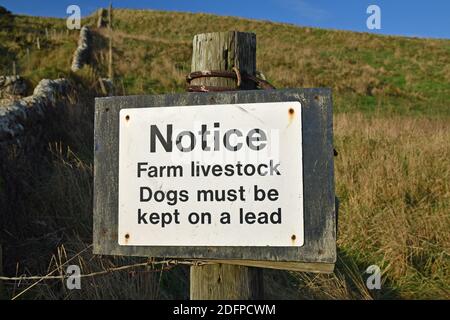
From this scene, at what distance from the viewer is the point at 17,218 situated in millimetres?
3688

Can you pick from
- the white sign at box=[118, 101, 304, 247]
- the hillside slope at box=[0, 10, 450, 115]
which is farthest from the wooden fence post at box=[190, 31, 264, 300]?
the hillside slope at box=[0, 10, 450, 115]

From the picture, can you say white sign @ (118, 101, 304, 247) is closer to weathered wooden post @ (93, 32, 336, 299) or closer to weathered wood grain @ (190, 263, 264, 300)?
weathered wooden post @ (93, 32, 336, 299)

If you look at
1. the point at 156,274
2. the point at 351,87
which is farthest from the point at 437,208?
the point at 351,87

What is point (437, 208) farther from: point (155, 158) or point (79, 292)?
point (155, 158)

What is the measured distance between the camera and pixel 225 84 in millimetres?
1573

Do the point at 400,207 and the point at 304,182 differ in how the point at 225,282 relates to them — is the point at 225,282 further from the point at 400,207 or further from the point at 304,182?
the point at 400,207

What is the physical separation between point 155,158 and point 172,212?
18cm

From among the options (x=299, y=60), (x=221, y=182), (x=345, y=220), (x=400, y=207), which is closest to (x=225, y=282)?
(x=221, y=182)

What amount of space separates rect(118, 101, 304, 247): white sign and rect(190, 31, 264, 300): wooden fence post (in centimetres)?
Result: 14

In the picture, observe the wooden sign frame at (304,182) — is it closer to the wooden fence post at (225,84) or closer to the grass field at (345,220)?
the wooden fence post at (225,84)

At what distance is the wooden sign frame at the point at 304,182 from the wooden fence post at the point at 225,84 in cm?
8

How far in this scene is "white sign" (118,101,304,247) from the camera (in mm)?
1433

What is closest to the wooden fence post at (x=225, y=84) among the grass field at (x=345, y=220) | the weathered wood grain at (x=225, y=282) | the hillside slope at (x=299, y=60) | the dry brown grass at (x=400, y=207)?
the weathered wood grain at (x=225, y=282)
